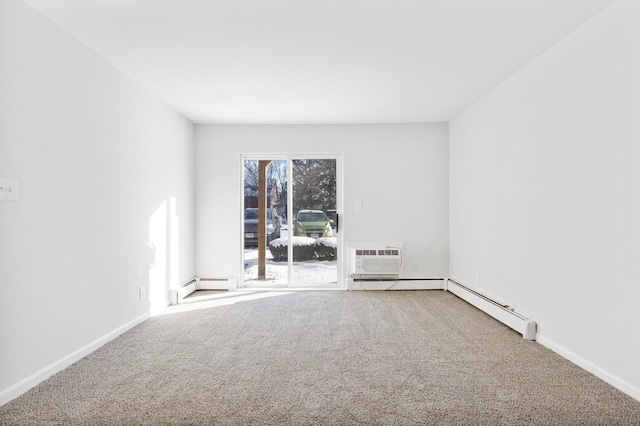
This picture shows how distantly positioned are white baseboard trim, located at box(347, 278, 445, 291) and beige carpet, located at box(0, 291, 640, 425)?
1.59 meters

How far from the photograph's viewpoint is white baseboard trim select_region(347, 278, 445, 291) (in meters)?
5.69

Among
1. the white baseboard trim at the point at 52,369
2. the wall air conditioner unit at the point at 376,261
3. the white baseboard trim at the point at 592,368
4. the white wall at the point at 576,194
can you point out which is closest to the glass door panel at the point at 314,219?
the wall air conditioner unit at the point at 376,261

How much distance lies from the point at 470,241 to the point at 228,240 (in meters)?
3.29

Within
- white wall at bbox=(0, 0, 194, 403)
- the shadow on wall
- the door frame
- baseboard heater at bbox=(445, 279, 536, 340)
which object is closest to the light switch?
white wall at bbox=(0, 0, 194, 403)

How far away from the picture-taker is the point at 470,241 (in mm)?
4965

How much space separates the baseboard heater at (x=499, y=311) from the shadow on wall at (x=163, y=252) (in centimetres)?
360

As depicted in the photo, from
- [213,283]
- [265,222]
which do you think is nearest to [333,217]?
[265,222]

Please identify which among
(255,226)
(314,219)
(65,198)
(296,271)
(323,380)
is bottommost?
(323,380)

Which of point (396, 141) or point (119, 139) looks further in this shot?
point (396, 141)

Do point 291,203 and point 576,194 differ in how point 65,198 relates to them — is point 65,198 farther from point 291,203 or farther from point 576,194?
point 576,194

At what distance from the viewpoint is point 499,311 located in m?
3.96

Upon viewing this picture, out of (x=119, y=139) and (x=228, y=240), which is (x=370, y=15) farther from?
(x=228, y=240)

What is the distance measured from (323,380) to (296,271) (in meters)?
3.29

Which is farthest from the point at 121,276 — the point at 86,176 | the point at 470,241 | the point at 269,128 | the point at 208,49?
the point at 470,241
